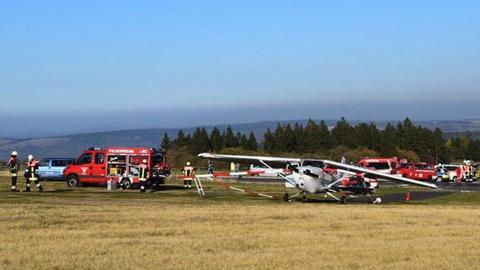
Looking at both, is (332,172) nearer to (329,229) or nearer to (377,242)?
(329,229)

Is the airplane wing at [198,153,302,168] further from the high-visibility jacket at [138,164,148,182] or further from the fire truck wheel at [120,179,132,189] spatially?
the fire truck wheel at [120,179,132,189]

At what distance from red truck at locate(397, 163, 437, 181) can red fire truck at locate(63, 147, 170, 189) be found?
81.3 feet

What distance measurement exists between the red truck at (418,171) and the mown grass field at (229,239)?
37.2 metres

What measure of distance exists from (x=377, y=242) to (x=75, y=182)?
2705 cm

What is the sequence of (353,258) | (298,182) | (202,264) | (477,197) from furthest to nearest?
1. (477,197)
2. (298,182)
3. (353,258)
4. (202,264)

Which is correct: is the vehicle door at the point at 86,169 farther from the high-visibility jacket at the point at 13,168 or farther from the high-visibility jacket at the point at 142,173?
the high-visibility jacket at the point at 13,168

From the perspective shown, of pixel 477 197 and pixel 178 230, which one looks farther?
pixel 477 197

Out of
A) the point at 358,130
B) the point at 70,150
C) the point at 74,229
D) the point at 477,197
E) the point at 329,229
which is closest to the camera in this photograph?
the point at 74,229

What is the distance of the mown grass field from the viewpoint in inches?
463

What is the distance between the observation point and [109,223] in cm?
1708

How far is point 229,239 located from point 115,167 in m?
24.6

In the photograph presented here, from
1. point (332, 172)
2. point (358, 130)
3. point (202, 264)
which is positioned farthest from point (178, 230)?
point (358, 130)

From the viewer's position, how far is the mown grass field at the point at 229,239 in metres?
11.8

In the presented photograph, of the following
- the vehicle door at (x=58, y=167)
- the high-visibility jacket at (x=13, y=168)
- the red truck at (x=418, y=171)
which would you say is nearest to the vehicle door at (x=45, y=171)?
the vehicle door at (x=58, y=167)
